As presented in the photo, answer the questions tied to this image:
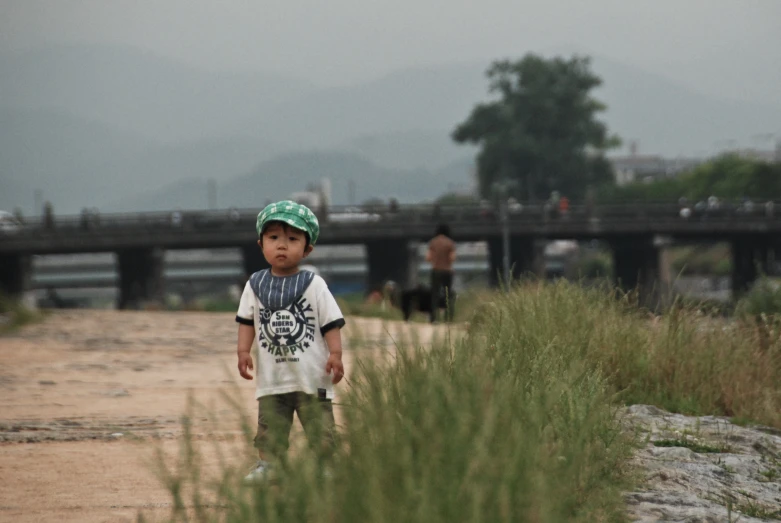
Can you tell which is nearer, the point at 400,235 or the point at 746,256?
the point at 400,235

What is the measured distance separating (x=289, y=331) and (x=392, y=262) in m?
61.6

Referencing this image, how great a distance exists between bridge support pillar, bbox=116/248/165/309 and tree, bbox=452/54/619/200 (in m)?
50.8

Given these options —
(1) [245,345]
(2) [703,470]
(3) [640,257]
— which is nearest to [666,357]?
(2) [703,470]

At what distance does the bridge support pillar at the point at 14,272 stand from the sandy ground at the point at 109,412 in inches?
1628

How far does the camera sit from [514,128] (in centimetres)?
10938

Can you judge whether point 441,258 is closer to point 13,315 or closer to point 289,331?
point 13,315

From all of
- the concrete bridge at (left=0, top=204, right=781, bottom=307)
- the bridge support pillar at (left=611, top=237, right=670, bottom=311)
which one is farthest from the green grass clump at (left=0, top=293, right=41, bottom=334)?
the bridge support pillar at (left=611, top=237, right=670, bottom=311)

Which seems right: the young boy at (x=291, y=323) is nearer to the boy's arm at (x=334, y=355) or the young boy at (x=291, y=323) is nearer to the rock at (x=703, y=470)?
the boy's arm at (x=334, y=355)

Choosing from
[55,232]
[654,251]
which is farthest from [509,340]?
[654,251]

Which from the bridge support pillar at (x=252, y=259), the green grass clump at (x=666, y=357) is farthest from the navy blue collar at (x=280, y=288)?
the bridge support pillar at (x=252, y=259)

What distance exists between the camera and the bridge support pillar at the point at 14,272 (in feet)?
190

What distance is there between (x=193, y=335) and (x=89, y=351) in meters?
2.93

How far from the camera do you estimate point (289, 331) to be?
5.88 meters

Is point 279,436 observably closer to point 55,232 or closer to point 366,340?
point 366,340
